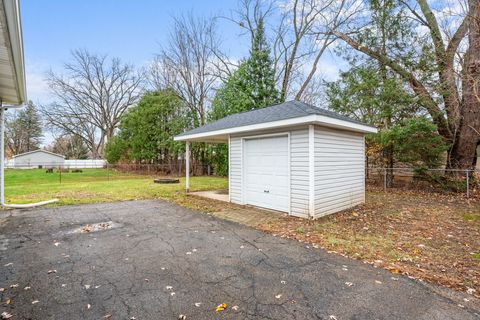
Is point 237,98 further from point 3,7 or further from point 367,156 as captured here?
point 3,7

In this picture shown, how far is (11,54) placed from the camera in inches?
141

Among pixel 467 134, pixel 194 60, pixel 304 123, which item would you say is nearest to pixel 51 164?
pixel 194 60

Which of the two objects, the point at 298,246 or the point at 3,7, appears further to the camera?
the point at 298,246

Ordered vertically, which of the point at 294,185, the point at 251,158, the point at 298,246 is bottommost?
the point at 298,246

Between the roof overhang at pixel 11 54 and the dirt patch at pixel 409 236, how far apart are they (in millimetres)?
4658

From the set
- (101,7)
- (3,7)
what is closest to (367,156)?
(3,7)

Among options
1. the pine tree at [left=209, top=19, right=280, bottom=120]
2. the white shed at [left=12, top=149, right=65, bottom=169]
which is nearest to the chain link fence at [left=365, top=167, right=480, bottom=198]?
the pine tree at [left=209, top=19, right=280, bottom=120]

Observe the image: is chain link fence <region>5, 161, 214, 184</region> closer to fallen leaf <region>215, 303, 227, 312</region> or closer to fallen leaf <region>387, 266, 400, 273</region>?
fallen leaf <region>387, 266, 400, 273</region>

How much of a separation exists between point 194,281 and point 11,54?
412 cm

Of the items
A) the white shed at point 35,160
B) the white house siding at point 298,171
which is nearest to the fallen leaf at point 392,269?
the white house siding at point 298,171

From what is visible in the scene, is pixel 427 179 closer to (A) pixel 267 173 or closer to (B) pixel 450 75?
(B) pixel 450 75

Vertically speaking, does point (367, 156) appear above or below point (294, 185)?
above

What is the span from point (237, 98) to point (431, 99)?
30.7ft

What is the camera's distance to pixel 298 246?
3936 millimetres
